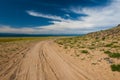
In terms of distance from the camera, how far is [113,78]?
32.1ft

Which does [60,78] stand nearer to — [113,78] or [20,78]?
[20,78]

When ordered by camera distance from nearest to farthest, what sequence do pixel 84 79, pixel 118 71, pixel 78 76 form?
pixel 84 79
pixel 78 76
pixel 118 71

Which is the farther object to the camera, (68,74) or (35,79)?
(68,74)

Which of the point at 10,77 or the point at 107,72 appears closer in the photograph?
the point at 10,77

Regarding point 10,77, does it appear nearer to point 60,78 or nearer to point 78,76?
point 60,78

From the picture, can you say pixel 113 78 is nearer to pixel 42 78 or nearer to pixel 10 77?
pixel 42 78

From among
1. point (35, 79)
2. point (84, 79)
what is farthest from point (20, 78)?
point (84, 79)

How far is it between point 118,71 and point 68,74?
13.4 ft

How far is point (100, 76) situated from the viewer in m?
10.2

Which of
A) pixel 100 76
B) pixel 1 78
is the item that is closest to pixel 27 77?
pixel 1 78

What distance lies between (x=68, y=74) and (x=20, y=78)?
11.8 ft

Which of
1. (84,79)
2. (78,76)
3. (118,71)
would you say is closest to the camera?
(84,79)

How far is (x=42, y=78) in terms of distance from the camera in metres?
9.76

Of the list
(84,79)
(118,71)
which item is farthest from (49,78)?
(118,71)
